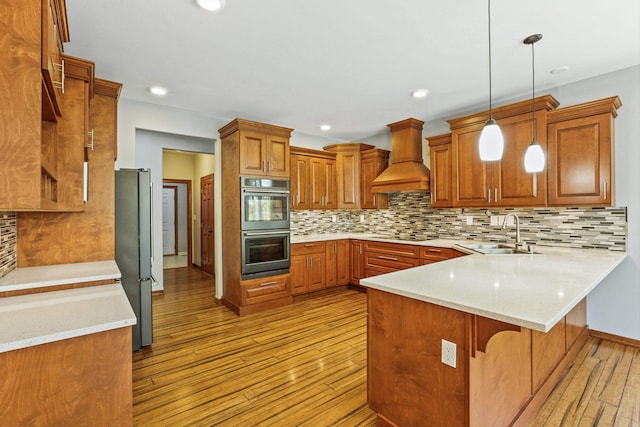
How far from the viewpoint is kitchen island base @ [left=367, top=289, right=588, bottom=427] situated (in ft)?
4.52

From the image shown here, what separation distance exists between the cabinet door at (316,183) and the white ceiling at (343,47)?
1.36 metres

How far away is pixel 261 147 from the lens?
3924 millimetres

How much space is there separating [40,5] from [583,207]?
13.8 ft

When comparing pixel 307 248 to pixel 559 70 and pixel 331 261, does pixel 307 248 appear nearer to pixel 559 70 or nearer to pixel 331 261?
pixel 331 261

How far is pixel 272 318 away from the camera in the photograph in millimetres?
3605

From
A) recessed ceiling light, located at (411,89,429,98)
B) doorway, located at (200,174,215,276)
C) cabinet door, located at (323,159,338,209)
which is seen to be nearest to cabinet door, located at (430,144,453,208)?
recessed ceiling light, located at (411,89,429,98)

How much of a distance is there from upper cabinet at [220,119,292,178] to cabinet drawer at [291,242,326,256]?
99 cm

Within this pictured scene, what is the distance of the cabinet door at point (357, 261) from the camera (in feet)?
15.5

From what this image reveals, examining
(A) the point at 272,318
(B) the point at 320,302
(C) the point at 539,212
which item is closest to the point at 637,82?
(C) the point at 539,212

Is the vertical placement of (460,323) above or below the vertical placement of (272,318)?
above

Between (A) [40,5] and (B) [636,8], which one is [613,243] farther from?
(A) [40,5]

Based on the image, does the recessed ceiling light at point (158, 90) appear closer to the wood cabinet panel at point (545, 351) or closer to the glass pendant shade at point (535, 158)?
the glass pendant shade at point (535, 158)

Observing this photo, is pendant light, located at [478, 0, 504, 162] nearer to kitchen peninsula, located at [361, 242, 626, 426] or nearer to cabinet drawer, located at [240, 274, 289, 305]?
kitchen peninsula, located at [361, 242, 626, 426]

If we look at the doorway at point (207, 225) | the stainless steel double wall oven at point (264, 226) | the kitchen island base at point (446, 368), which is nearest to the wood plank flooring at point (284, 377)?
the kitchen island base at point (446, 368)
